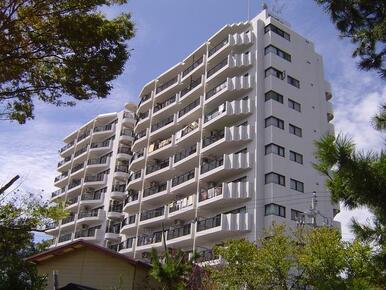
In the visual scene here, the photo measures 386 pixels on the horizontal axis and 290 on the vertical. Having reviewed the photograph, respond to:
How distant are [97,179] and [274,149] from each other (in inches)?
1251

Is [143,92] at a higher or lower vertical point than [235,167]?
higher

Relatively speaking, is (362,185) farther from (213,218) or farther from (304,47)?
(304,47)

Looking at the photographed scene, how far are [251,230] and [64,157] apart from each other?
4777cm

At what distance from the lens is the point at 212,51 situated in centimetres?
4456

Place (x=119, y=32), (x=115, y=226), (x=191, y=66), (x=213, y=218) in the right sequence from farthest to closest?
(x=115, y=226) → (x=191, y=66) → (x=213, y=218) → (x=119, y=32)

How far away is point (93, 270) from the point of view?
27.5 metres

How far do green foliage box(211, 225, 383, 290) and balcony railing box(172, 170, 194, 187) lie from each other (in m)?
18.2

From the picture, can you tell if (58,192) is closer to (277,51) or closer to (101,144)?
(101,144)

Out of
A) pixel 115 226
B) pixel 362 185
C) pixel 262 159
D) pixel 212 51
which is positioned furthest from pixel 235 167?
pixel 362 185

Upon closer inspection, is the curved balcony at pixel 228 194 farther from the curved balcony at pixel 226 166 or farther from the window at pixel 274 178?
the window at pixel 274 178

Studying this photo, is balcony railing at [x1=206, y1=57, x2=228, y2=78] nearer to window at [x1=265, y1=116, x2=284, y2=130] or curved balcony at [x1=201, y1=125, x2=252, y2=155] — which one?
curved balcony at [x1=201, y1=125, x2=252, y2=155]

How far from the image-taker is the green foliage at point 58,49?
10766 millimetres

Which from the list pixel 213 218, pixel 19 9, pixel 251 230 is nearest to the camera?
pixel 19 9

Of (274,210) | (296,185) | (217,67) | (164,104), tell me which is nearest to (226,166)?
(274,210)
